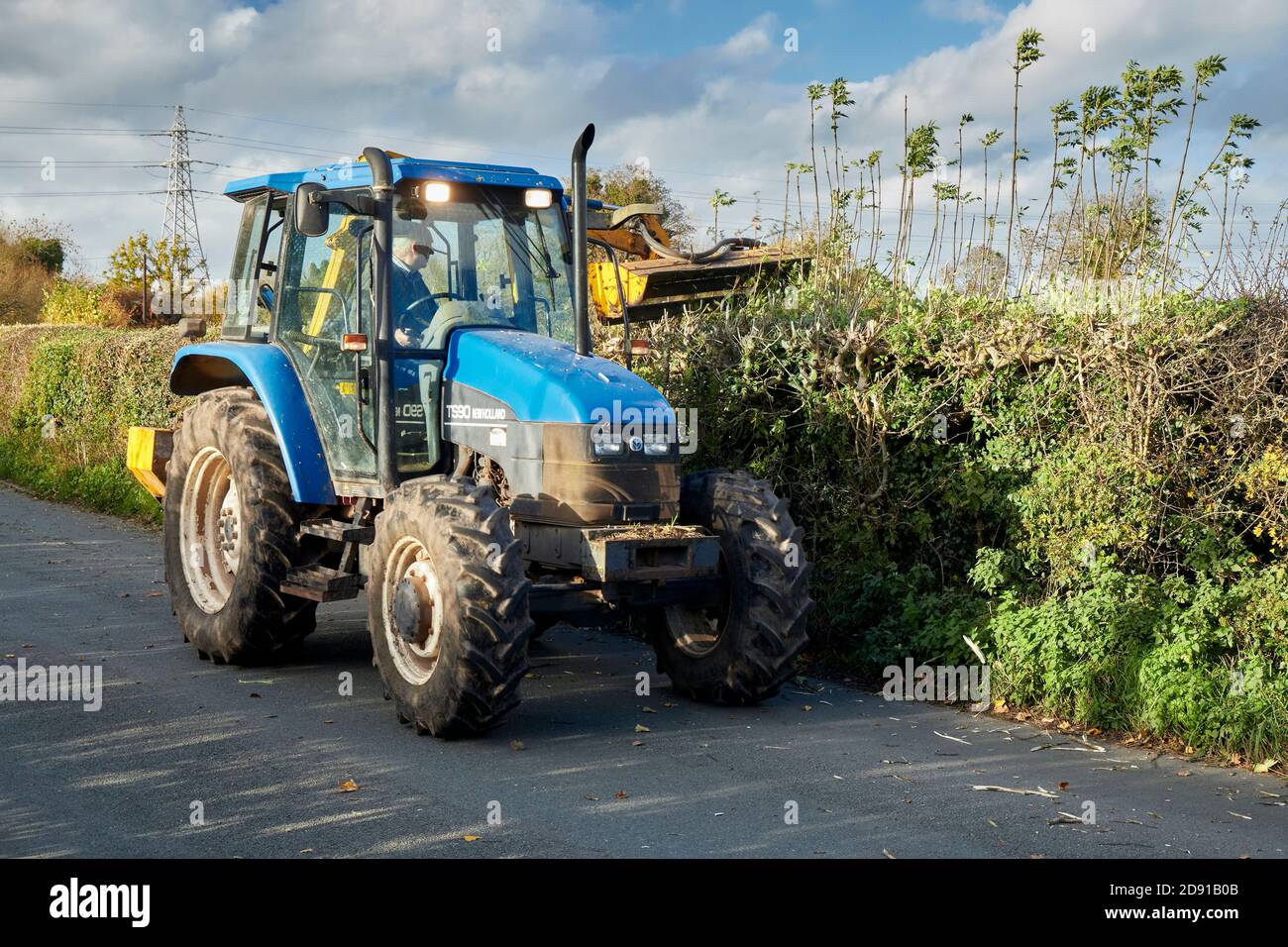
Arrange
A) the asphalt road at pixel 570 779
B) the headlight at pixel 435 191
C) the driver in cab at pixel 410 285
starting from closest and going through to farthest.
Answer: the asphalt road at pixel 570 779, the headlight at pixel 435 191, the driver in cab at pixel 410 285

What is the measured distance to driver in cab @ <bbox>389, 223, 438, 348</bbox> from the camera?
24.3 ft

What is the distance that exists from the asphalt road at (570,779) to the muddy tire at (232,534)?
9.9 inches

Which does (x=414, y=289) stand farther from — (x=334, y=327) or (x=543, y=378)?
(x=543, y=378)

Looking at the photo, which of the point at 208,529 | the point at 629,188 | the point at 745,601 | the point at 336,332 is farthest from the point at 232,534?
the point at 629,188

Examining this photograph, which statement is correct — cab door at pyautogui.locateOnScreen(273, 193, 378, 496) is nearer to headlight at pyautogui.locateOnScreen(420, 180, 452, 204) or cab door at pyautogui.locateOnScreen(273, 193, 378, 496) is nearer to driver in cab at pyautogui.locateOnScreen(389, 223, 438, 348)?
driver in cab at pyautogui.locateOnScreen(389, 223, 438, 348)

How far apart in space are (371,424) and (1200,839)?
4.71 metres

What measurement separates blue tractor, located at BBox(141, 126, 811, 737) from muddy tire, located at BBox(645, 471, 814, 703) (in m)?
0.01

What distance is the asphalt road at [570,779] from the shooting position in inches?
207

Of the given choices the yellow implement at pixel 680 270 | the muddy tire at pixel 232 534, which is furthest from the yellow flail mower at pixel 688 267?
the muddy tire at pixel 232 534

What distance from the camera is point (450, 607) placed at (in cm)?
627

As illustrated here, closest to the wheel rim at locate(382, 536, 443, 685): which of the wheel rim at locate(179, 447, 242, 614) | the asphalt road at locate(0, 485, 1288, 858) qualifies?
the asphalt road at locate(0, 485, 1288, 858)

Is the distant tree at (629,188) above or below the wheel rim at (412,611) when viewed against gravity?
above

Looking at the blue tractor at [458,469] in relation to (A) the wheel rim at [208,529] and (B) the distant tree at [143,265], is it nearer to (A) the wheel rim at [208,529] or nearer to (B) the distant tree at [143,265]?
(A) the wheel rim at [208,529]
